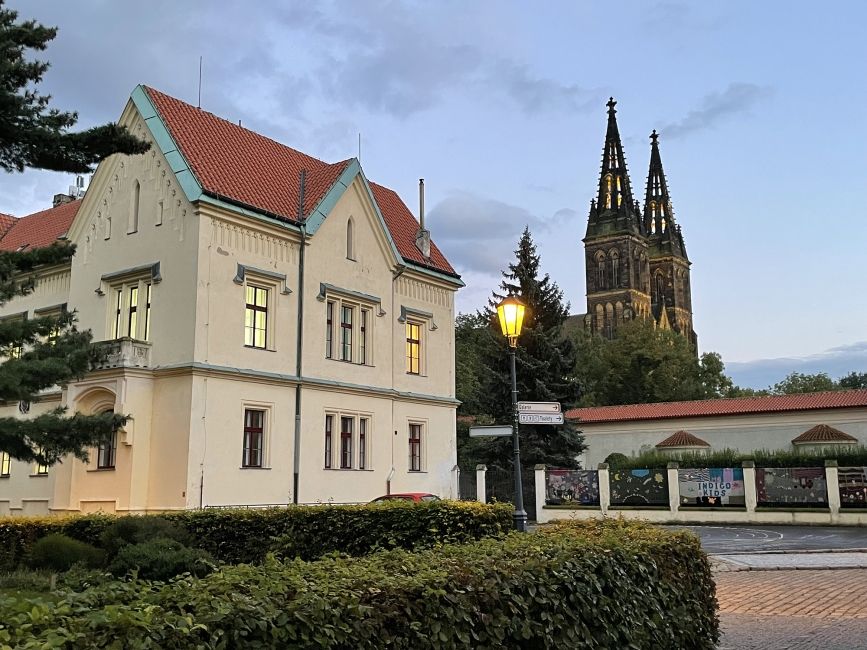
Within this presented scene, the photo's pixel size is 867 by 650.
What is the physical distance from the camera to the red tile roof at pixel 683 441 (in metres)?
45.8

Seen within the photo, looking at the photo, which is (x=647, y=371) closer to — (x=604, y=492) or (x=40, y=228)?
(x=604, y=492)

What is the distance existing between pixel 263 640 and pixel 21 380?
13.3 metres

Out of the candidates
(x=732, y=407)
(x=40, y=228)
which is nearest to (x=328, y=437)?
(x=40, y=228)

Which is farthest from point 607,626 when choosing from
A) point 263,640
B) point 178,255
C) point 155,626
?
point 178,255

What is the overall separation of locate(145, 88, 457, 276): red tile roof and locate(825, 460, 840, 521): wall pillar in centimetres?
1724

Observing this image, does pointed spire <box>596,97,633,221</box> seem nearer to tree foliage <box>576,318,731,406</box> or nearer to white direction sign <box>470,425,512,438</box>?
tree foliage <box>576,318,731,406</box>

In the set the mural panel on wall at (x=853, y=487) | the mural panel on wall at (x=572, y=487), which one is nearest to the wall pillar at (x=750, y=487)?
the mural panel on wall at (x=853, y=487)

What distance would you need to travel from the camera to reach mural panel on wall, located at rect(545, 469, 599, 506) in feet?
121

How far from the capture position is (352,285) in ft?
98.5

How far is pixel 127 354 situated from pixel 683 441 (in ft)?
102

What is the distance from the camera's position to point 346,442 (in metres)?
29.2

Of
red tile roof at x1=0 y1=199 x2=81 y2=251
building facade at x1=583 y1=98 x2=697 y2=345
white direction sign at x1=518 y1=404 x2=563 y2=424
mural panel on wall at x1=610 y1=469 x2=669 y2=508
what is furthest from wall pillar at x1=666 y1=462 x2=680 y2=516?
building facade at x1=583 y1=98 x2=697 y2=345

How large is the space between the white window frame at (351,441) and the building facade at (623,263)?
96.5 metres

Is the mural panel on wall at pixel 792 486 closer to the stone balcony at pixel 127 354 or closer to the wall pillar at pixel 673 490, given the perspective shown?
the wall pillar at pixel 673 490
